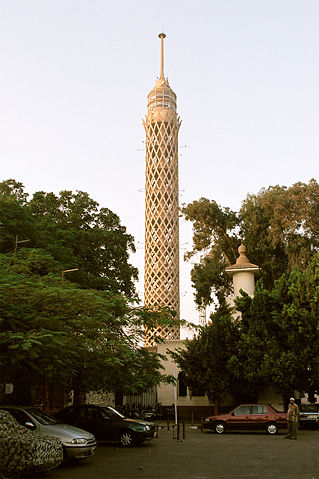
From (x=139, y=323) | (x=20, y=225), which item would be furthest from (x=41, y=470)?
(x=20, y=225)

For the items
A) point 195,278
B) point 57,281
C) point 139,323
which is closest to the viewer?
point 57,281

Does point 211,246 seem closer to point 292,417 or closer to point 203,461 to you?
point 292,417

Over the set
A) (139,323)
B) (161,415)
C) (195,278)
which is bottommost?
(161,415)

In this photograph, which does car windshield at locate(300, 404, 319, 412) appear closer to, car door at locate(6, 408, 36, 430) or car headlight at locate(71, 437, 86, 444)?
car headlight at locate(71, 437, 86, 444)

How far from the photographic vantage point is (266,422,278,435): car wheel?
20.2m

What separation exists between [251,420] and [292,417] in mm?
3030

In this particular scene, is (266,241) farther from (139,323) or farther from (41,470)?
(41,470)

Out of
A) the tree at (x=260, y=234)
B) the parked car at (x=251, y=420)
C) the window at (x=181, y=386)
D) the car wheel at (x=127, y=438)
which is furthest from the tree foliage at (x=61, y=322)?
the tree at (x=260, y=234)

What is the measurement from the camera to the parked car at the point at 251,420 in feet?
66.5

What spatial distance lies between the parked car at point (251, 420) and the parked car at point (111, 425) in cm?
573

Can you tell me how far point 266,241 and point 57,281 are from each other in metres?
23.4

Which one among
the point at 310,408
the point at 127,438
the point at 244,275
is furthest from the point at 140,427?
the point at 244,275

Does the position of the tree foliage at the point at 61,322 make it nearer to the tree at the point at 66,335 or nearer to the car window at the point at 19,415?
the tree at the point at 66,335

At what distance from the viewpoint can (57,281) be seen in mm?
16438
